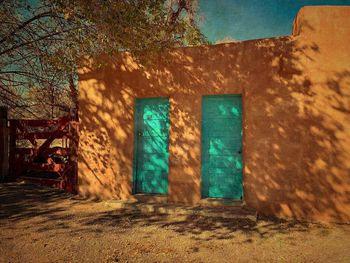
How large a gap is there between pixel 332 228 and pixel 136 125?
4920mm

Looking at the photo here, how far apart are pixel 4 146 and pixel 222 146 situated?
7227 mm

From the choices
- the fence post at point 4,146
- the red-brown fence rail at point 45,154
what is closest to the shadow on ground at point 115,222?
the red-brown fence rail at point 45,154

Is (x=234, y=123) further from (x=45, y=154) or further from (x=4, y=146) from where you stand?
(x=4, y=146)

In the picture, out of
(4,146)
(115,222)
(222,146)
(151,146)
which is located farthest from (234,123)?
(4,146)

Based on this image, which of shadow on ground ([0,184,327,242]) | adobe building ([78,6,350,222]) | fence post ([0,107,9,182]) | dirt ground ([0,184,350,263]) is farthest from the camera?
fence post ([0,107,9,182])

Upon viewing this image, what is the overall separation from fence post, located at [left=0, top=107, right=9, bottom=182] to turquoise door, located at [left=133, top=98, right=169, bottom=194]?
496 centimetres

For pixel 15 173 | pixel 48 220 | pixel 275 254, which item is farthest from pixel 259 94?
pixel 15 173

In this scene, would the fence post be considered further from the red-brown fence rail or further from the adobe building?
the adobe building

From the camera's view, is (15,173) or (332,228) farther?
(15,173)

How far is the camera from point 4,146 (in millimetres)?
9305

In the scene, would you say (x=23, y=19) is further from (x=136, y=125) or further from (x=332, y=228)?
(x=332, y=228)

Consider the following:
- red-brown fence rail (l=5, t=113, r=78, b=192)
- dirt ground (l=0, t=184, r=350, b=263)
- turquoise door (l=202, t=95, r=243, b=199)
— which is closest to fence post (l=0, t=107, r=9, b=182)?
red-brown fence rail (l=5, t=113, r=78, b=192)

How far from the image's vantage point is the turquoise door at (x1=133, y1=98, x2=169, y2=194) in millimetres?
7148

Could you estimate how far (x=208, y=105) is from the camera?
269 inches
